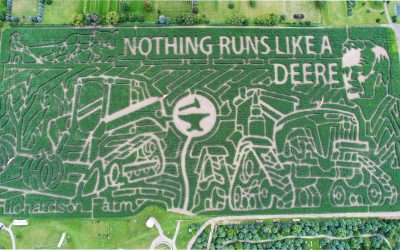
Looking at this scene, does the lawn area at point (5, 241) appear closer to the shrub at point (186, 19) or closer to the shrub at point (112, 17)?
the shrub at point (112, 17)

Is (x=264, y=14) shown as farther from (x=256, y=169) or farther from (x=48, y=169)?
(x=48, y=169)

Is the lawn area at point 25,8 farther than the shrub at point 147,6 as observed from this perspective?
Yes

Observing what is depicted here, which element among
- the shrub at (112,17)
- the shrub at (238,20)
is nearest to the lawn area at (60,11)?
the shrub at (112,17)

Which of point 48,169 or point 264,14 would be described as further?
point 264,14

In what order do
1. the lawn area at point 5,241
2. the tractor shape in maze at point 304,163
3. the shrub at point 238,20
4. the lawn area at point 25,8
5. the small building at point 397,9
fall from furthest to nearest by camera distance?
the small building at point 397,9
the lawn area at point 25,8
the shrub at point 238,20
the tractor shape in maze at point 304,163
the lawn area at point 5,241

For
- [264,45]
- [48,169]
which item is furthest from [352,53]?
[48,169]

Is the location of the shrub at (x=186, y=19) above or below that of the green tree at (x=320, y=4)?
below

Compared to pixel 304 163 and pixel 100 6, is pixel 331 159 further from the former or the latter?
pixel 100 6

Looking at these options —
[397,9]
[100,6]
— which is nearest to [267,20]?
[397,9]
